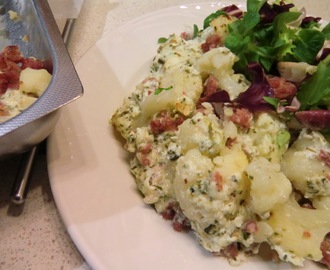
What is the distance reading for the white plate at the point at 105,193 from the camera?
2.79ft

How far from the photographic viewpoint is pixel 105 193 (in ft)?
3.10

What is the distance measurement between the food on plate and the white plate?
106 millimetres

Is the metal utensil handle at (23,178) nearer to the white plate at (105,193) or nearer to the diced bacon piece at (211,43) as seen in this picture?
the white plate at (105,193)

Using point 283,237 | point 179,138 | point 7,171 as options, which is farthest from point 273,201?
point 7,171

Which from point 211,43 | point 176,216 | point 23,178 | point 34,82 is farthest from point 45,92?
point 211,43

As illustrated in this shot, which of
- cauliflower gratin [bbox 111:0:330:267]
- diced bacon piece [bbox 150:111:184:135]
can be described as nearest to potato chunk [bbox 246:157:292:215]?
cauliflower gratin [bbox 111:0:330:267]

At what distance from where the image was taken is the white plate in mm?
851

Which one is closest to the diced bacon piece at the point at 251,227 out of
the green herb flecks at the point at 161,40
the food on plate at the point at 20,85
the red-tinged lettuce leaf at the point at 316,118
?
the red-tinged lettuce leaf at the point at 316,118

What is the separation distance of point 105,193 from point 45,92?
0.26 metres

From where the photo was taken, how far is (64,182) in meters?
0.93

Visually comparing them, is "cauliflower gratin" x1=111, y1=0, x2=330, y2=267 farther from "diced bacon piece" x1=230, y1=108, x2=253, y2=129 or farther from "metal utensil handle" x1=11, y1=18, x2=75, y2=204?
"metal utensil handle" x1=11, y1=18, x2=75, y2=204

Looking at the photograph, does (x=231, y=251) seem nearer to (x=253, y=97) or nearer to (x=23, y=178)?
(x=253, y=97)

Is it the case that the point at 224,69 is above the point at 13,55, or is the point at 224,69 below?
below

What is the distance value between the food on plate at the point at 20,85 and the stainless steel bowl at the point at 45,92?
4cm
